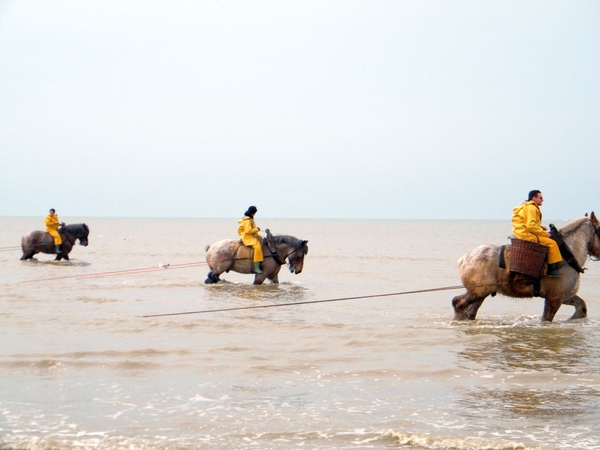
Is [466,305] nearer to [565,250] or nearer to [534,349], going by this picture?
[565,250]

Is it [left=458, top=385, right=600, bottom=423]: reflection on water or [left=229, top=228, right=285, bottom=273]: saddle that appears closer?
[left=458, top=385, right=600, bottom=423]: reflection on water

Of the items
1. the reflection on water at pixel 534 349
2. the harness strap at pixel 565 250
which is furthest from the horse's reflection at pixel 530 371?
the harness strap at pixel 565 250

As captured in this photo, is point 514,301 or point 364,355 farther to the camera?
point 514,301

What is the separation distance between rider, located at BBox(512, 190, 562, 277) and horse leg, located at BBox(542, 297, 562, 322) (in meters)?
0.53

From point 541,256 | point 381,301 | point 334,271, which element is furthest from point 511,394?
point 334,271

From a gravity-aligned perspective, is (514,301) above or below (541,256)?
below

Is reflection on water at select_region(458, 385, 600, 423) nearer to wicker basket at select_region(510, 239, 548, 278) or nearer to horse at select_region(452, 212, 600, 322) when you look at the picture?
wicker basket at select_region(510, 239, 548, 278)

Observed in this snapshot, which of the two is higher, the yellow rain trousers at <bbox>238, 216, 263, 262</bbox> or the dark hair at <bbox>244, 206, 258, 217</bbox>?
the dark hair at <bbox>244, 206, 258, 217</bbox>

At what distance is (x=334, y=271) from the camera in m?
27.7

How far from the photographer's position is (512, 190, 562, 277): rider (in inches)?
432

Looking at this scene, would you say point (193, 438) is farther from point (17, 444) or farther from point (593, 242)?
point (593, 242)

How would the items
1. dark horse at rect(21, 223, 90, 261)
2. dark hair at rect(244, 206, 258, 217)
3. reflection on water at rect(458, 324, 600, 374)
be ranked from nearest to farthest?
reflection on water at rect(458, 324, 600, 374) → dark hair at rect(244, 206, 258, 217) → dark horse at rect(21, 223, 90, 261)

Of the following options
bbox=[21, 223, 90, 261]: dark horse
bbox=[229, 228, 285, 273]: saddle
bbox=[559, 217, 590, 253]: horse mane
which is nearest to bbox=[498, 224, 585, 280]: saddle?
bbox=[559, 217, 590, 253]: horse mane

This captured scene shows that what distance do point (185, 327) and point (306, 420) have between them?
5.72 m
